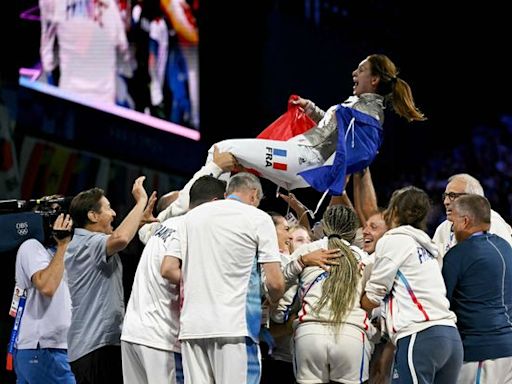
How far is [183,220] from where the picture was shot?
4.41 meters

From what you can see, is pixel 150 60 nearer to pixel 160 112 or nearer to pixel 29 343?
pixel 160 112

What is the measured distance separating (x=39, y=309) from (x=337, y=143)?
1887 millimetres

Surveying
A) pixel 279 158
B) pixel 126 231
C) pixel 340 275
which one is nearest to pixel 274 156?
pixel 279 158

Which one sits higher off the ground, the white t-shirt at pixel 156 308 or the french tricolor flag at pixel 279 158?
the french tricolor flag at pixel 279 158

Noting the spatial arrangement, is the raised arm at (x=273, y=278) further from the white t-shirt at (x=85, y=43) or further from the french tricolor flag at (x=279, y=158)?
the white t-shirt at (x=85, y=43)

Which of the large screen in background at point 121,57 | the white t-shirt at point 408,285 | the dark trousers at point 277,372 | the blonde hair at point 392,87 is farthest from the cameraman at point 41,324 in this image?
the large screen in background at point 121,57

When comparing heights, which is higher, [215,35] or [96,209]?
[215,35]

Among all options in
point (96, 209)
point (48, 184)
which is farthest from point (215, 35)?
point (96, 209)

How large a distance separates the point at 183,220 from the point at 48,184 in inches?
212

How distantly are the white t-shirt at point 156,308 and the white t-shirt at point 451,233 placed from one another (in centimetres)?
151

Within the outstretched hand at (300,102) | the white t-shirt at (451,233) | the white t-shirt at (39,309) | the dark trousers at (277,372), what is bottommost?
the dark trousers at (277,372)

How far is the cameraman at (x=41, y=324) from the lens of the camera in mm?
4922

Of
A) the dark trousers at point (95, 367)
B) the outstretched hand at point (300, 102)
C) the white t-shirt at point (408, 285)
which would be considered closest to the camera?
the white t-shirt at point (408, 285)

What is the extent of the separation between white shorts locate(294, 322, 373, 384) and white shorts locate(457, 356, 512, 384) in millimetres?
530
